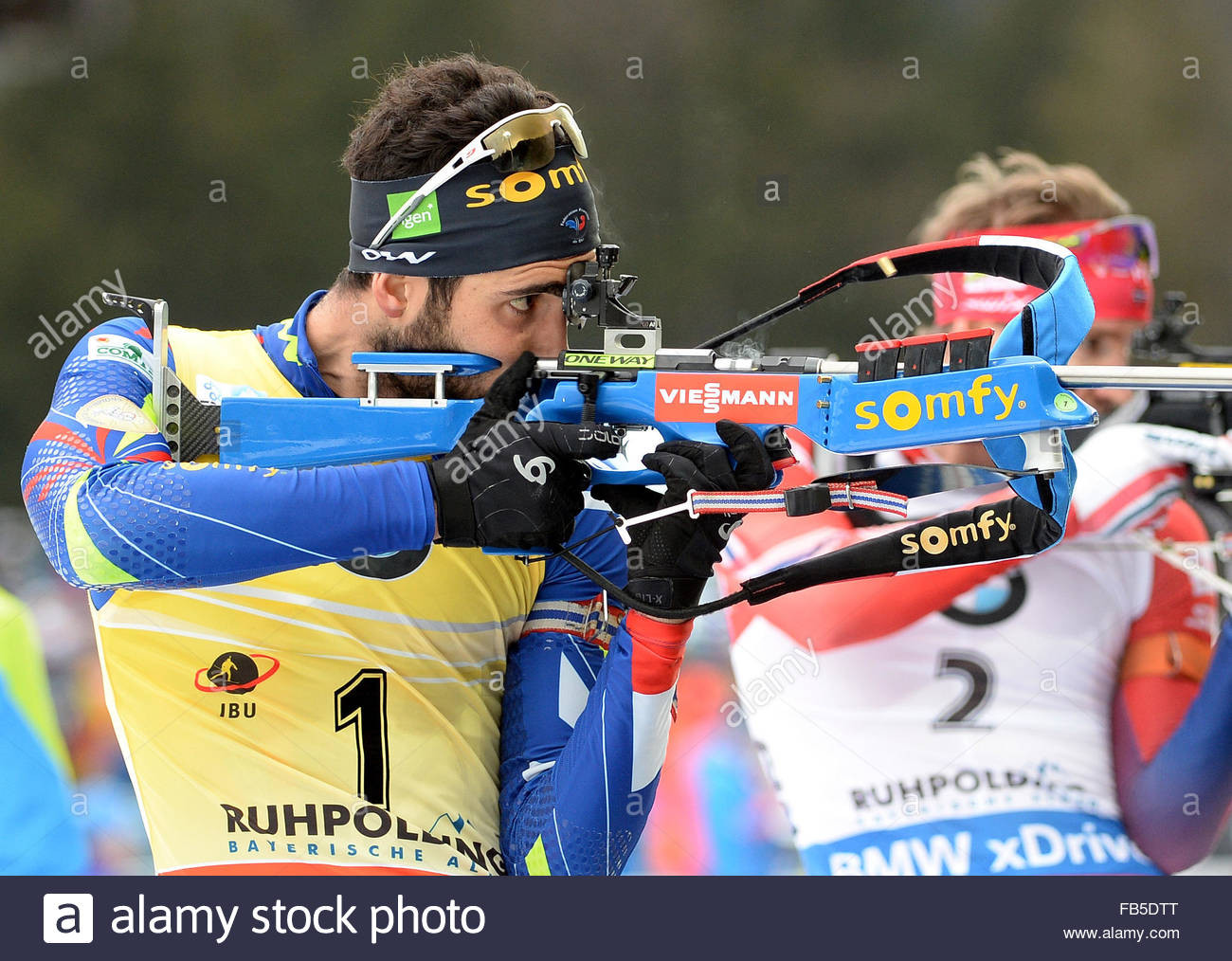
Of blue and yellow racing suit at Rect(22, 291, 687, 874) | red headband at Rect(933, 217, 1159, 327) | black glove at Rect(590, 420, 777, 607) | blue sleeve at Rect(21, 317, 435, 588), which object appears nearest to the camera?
blue sleeve at Rect(21, 317, 435, 588)

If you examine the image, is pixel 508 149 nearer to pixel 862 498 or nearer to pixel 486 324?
pixel 486 324

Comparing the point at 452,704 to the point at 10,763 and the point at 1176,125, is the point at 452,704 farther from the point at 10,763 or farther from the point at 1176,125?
the point at 1176,125

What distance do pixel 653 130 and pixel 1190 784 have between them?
9.02 feet

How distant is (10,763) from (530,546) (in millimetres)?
1964

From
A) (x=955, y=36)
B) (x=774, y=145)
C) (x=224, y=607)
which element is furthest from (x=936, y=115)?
(x=224, y=607)

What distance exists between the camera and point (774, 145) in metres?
4.94

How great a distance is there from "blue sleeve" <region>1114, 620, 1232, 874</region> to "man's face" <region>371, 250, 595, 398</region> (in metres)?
1.62

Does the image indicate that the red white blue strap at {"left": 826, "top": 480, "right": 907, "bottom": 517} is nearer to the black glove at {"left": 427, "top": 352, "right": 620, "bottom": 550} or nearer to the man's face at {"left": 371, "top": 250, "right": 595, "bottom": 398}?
the black glove at {"left": 427, "top": 352, "right": 620, "bottom": 550}

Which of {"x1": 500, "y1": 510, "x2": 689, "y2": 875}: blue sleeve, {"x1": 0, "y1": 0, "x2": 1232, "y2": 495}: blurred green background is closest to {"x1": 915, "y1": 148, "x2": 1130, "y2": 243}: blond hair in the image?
{"x1": 0, "y1": 0, "x2": 1232, "y2": 495}: blurred green background

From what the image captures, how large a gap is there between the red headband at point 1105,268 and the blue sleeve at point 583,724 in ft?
4.85

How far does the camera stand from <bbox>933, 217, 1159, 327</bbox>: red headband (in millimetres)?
2990

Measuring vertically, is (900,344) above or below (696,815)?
above

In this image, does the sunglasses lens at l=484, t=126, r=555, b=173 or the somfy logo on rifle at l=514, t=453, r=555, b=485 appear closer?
the somfy logo on rifle at l=514, t=453, r=555, b=485

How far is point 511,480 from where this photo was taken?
4.76 ft
